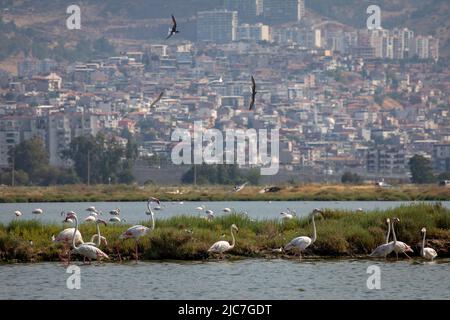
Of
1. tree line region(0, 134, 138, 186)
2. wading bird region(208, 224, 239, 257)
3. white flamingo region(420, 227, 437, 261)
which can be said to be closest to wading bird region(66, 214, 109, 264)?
wading bird region(208, 224, 239, 257)

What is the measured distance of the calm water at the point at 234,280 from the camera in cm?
2194

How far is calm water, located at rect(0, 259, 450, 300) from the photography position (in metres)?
21.9

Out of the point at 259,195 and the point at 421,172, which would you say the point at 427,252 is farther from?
the point at 421,172

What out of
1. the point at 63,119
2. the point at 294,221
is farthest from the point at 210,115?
the point at 294,221

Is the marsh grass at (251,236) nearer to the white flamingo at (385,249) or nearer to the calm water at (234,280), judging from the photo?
the calm water at (234,280)
